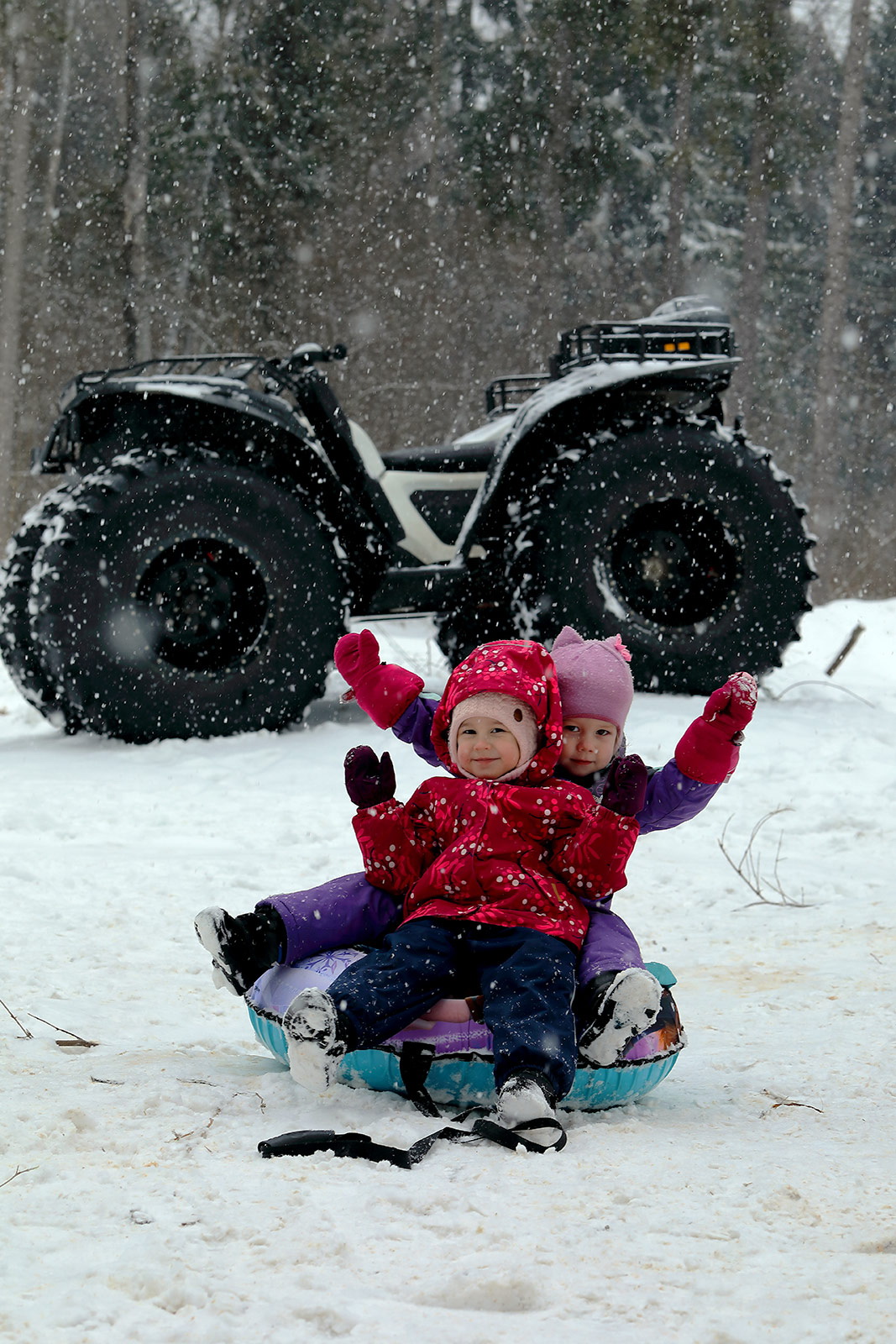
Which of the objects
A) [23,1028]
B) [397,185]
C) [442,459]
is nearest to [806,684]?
[442,459]

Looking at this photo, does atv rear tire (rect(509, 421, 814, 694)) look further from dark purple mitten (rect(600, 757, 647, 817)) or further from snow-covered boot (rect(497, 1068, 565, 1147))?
snow-covered boot (rect(497, 1068, 565, 1147))

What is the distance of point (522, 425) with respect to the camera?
6.86 metres

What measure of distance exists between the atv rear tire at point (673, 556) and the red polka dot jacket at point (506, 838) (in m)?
3.63

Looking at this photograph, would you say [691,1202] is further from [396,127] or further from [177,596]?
[396,127]

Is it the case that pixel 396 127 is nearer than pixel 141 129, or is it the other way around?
pixel 141 129

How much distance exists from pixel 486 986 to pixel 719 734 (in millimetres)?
786

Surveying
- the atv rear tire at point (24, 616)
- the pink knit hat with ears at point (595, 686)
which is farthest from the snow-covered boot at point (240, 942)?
the atv rear tire at point (24, 616)

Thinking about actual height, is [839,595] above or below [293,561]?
below

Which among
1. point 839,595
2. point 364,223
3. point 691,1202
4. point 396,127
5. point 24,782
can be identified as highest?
point 396,127

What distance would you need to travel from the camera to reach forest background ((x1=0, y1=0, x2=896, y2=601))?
17.5 meters

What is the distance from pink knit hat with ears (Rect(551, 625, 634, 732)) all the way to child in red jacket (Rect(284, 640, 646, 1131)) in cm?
8

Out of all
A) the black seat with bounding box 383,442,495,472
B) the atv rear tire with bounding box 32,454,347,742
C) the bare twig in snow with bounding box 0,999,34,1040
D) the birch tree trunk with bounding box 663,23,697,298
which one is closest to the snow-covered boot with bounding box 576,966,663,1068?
the bare twig in snow with bounding box 0,999,34,1040

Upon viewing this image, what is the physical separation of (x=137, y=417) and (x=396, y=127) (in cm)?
1472

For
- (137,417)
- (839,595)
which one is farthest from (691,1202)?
(839,595)
